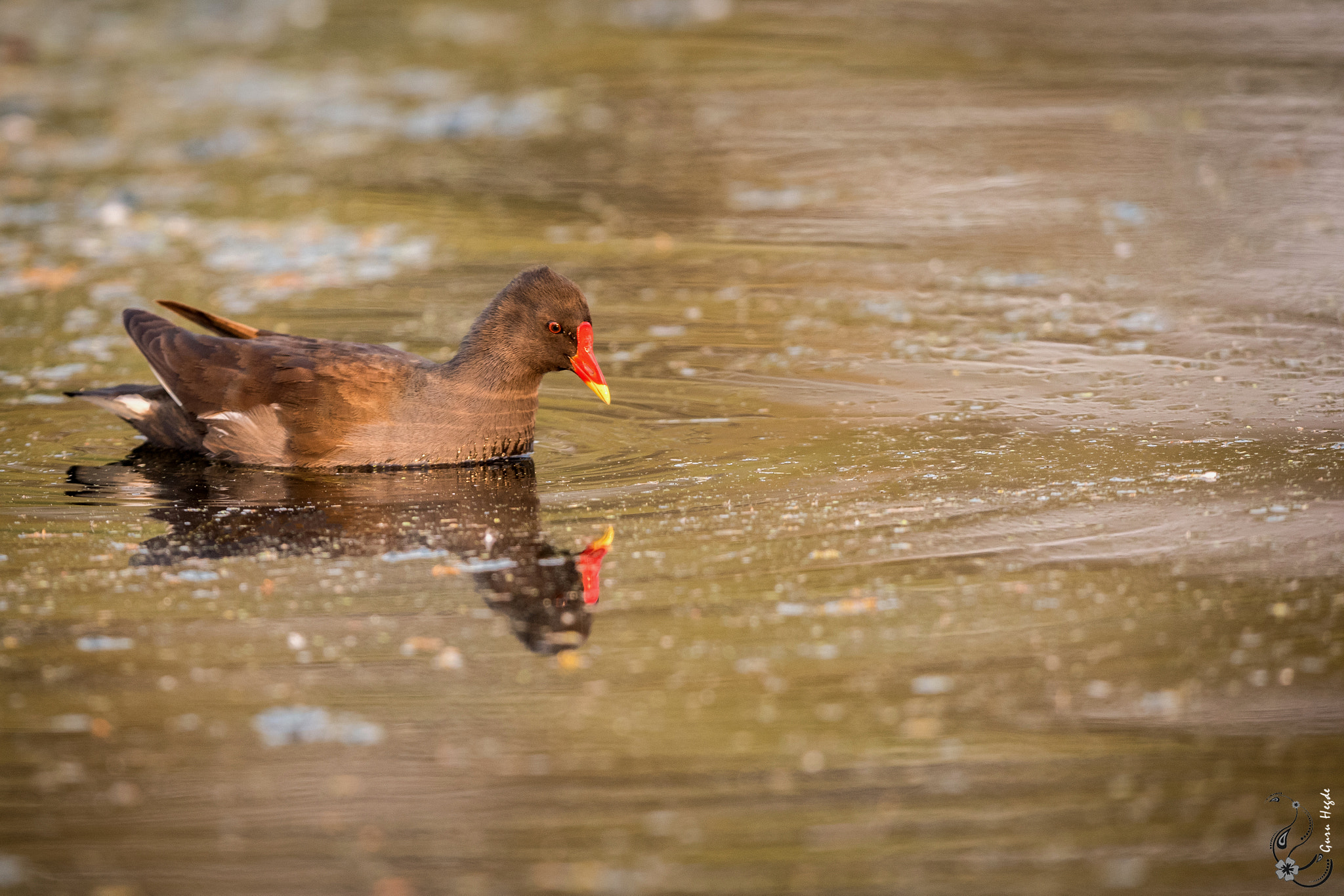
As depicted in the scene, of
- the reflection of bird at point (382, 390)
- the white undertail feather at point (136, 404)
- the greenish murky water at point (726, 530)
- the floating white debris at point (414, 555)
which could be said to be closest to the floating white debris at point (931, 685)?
the greenish murky water at point (726, 530)

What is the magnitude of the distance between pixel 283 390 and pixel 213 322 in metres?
0.58

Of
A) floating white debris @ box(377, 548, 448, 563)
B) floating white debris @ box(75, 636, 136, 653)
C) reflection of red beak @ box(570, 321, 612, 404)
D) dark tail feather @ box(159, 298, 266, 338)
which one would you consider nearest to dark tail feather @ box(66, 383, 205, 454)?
dark tail feather @ box(159, 298, 266, 338)

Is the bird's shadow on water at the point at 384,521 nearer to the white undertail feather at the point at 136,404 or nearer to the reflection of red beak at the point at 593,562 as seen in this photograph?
the reflection of red beak at the point at 593,562

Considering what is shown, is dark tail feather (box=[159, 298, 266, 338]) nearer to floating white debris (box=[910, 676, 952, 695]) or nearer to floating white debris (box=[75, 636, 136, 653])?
floating white debris (box=[75, 636, 136, 653])

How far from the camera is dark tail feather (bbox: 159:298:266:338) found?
6.63 metres

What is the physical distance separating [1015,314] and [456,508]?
3.48 meters

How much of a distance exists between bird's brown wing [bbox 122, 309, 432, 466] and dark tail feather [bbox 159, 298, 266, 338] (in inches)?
3.1

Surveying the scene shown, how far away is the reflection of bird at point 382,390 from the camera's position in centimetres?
631

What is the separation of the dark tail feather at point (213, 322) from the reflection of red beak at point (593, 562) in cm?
215

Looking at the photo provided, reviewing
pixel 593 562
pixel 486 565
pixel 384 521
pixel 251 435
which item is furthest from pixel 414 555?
pixel 251 435

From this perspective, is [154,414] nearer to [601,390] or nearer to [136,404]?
[136,404]

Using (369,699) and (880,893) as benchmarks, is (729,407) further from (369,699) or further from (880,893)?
(880,893)

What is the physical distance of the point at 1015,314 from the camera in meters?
Answer: 8.09

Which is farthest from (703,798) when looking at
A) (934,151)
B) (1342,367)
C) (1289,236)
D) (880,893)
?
(934,151)
